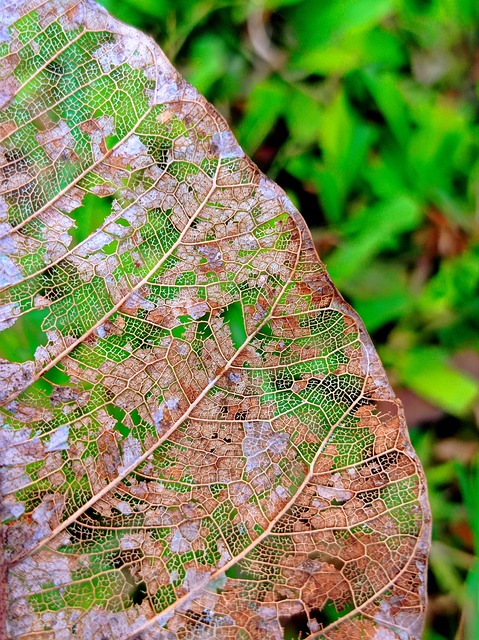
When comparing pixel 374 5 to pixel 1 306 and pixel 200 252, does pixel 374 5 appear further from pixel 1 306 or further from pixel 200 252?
pixel 1 306

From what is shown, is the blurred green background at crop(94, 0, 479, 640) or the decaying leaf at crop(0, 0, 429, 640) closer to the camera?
the decaying leaf at crop(0, 0, 429, 640)

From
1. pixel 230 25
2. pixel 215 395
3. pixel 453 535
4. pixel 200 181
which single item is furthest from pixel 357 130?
pixel 453 535

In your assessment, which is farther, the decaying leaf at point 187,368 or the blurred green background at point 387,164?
the blurred green background at point 387,164

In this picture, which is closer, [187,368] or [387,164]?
[187,368]

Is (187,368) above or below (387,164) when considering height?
below
